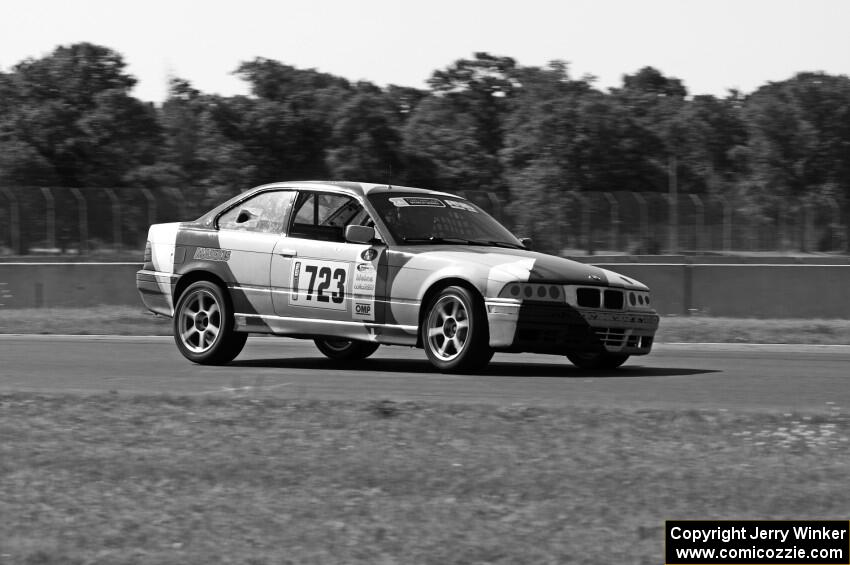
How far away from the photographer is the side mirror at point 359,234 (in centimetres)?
1086

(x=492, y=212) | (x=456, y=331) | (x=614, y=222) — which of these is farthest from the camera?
(x=614, y=222)

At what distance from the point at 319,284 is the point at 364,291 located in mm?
445

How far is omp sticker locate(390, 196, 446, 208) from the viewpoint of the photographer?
11469 mm

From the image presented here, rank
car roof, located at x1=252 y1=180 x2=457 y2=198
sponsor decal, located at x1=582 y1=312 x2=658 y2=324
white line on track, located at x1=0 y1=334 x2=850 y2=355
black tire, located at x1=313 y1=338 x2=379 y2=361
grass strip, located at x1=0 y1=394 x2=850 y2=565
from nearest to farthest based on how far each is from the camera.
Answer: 1. grass strip, located at x1=0 y1=394 x2=850 y2=565
2. sponsor decal, located at x1=582 y1=312 x2=658 y2=324
3. car roof, located at x1=252 y1=180 x2=457 y2=198
4. black tire, located at x1=313 y1=338 x2=379 y2=361
5. white line on track, located at x1=0 y1=334 x2=850 y2=355

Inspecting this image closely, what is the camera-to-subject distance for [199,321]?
38.8ft

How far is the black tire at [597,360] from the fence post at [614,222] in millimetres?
14705

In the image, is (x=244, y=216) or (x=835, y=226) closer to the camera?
(x=244, y=216)

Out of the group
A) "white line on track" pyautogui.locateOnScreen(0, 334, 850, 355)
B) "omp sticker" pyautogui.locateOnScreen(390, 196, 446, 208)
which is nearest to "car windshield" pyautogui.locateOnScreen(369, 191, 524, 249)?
"omp sticker" pyautogui.locateOnScreen(390, 196, 446, 208)

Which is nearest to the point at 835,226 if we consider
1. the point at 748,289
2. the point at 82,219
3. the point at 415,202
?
the point at 748,289

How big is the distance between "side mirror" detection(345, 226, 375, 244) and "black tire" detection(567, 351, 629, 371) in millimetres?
1925

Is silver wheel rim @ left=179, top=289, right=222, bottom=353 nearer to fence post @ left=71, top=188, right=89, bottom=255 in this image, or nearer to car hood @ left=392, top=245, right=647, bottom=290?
car hood @ left=392, top=245, right=647, bottom=290

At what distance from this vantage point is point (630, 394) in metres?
9.38

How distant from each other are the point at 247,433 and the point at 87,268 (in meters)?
15.1

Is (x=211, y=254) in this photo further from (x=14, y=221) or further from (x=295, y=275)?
(x=14, y=221)
